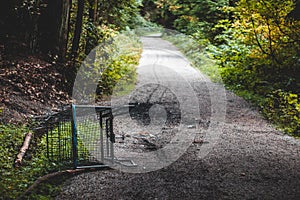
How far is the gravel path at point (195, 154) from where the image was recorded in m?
4.76

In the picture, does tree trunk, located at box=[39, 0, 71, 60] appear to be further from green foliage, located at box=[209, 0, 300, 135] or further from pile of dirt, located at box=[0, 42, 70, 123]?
green foliage, located at box=[209, 0, 300, 135]

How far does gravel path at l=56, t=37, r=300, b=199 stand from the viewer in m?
4.76

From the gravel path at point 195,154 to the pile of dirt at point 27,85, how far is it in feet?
5.93

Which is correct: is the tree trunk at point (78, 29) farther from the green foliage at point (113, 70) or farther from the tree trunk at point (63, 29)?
the green foliage at point (113, 70)

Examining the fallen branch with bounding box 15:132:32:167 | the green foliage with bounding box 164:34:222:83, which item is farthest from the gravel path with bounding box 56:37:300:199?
the green foliage with bounding box 164:34:222:83

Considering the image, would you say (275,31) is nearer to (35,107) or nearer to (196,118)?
(196,118)

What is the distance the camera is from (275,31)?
1261cm

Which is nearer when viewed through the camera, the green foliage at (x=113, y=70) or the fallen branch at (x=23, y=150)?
the fallen branch at (x=23, y=150)

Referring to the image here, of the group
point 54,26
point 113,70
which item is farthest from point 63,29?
point 113,70

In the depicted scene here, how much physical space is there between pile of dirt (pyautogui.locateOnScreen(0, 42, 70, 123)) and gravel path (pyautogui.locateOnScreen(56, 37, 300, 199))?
1.81m

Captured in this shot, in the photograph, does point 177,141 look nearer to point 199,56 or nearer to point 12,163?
point 12,163

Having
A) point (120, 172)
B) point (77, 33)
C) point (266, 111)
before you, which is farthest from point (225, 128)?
point (77, 33)

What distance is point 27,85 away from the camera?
381 inches

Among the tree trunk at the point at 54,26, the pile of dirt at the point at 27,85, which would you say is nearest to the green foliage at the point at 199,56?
the tree trunk at the point at 54,26
